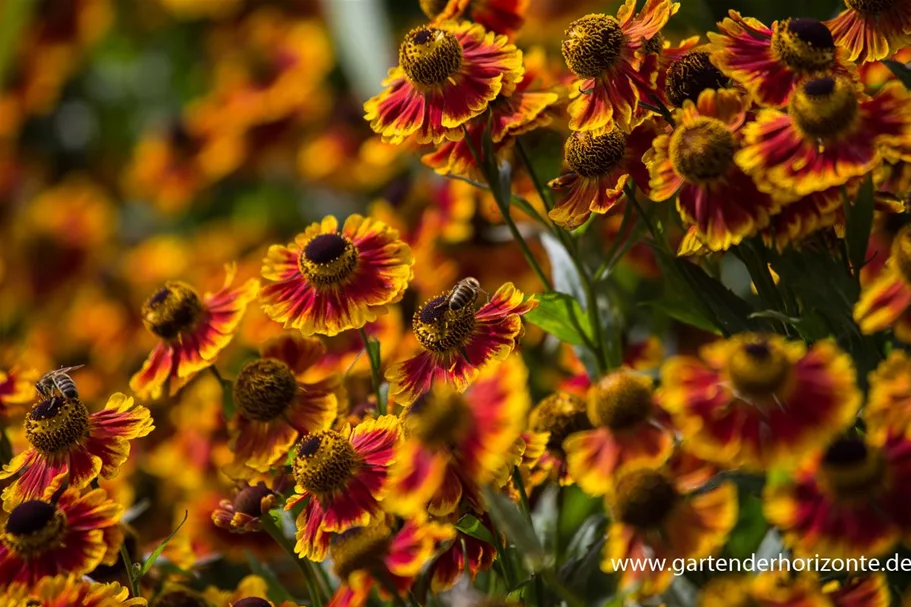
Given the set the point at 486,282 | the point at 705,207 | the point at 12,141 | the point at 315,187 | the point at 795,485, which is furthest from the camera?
the point at 12,141

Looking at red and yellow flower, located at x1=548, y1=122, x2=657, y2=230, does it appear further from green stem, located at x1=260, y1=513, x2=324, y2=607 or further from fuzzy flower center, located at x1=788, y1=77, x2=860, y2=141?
green stem, located at x1=260, y1=513, x2=324, y2=607

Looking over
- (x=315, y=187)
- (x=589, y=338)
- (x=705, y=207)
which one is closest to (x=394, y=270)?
(x=589, y=338)

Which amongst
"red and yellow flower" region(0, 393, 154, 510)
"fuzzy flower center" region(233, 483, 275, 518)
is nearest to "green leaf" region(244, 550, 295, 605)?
"fuzzy flower center" region(233, 483, 275, 518)

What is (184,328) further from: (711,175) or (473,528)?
(711,175)

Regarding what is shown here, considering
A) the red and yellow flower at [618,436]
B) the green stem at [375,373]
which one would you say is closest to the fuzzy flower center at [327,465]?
the green stem at [375,373]

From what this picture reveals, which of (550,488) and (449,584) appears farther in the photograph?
(550,488)

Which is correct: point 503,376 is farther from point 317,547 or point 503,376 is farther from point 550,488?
point 550,488
